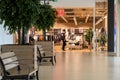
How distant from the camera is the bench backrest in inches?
261

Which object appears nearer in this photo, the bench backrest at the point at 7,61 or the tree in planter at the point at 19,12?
the bench backrest at the point at 7,61

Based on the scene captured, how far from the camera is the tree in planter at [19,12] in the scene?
8.27 metres

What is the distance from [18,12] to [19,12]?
0.04 meters

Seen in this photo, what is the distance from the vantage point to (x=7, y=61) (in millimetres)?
7062

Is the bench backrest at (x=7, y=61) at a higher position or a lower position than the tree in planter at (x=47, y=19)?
lower

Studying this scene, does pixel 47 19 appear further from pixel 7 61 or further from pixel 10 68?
pixel 7 61

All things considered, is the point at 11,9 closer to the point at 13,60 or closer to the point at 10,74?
the point at 13,60

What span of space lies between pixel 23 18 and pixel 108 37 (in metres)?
15.3

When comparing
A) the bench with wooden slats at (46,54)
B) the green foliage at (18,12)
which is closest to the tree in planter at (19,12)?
the green foliage at (18,12)

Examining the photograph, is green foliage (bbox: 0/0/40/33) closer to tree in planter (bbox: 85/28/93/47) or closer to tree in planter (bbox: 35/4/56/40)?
tree in planter (bbox: 35/4/56/40)

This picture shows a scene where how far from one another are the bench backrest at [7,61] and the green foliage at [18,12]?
957mm

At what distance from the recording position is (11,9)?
8344 millimetres

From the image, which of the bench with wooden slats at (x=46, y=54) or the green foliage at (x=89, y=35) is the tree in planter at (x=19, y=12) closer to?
the bench with wooden slats at (x=46, y=54)

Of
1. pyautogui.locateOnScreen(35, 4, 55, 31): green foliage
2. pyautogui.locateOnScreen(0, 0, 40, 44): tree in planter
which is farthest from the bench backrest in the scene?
pyautogui.locateOnScreen(35, 4, 55, 31): green foliage
